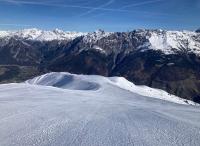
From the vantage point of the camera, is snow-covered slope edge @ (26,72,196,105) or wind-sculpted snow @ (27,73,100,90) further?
wind-sculpted snow @ (27,73,100,90)

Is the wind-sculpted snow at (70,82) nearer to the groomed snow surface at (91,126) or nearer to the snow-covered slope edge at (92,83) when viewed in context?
the snow-covered slope edge at (92,83)

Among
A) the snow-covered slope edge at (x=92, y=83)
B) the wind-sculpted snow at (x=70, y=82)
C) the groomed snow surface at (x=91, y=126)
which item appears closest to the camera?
the groomed snow surface at (x=91, y=126)

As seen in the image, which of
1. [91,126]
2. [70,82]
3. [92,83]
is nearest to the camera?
[91,126]

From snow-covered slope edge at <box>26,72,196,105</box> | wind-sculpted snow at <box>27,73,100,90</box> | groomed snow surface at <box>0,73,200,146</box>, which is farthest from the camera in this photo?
wind-sculpted snow at <box>27,73,100,90</box>

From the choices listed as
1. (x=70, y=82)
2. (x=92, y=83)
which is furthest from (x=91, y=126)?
(x=70, y=82)

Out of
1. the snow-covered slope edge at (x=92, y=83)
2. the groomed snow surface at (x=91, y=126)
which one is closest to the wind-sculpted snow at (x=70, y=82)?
the snow-covered slope edge at (x=92, y=83)

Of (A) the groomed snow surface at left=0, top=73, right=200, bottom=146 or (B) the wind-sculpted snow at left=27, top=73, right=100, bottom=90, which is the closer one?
(A) the groomed snow surface at left=0, top=73, right=200, bottom=146

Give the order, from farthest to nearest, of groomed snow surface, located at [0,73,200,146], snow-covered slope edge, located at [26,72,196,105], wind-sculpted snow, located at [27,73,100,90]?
wind-sculpted snow, located at [27,73,100,90] → snow-covered slope edge, located at [26,72,196,105] → groomed snow surface, located at [0,73,200,146]

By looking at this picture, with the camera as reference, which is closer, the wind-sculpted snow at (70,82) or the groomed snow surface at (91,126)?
the groomed snow surface at (91,126)

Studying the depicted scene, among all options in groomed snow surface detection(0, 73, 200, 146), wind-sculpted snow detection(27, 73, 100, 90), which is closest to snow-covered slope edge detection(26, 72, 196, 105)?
wind-sculpted snow detection(27, 73, 100, 90)

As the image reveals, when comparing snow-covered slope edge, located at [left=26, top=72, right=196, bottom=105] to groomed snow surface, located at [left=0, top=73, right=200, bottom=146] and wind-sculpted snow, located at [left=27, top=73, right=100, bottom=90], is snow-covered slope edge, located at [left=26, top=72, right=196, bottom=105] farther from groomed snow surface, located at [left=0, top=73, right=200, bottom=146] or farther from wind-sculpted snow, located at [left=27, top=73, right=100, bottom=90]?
groomed snow surface, located at [left=0, top=73, right=200, bottom=146]

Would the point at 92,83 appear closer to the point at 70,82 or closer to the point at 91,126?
the point at 70,82
